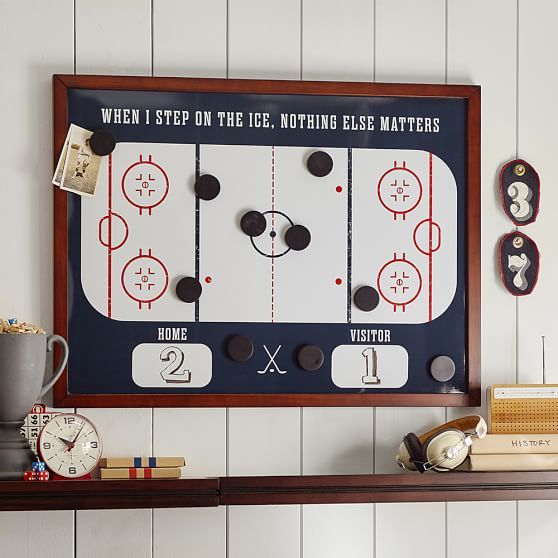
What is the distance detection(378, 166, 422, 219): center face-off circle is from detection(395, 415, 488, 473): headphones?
0.43m

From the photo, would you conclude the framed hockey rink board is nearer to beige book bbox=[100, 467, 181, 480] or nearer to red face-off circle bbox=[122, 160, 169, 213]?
red face-off circle bbox=[122, 160, 169, 213]

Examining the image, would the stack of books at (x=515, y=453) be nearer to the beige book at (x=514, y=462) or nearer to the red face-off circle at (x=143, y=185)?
the beige book at (x=514, y=462)

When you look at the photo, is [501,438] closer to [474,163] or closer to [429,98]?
[474,163]

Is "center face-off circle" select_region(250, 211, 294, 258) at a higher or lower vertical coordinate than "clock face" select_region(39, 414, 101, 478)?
higher

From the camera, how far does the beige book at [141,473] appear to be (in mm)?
1604

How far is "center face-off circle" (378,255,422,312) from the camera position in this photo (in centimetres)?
178

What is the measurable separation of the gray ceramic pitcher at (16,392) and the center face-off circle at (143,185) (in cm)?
32

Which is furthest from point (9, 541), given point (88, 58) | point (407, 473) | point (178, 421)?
point (88, 58)

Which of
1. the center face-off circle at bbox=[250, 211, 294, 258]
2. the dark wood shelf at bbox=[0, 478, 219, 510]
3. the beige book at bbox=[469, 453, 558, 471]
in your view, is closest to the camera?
the dark wood shelf at bbox=[0, 478, 219, 510]

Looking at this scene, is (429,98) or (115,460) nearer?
(115,460)

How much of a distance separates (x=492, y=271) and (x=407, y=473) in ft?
1.44

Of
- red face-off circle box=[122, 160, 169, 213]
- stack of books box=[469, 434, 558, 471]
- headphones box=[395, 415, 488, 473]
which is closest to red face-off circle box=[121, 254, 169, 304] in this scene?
red face-off circle box=[122, 160, 169, 213]

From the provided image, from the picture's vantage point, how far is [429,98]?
1801 millimetres

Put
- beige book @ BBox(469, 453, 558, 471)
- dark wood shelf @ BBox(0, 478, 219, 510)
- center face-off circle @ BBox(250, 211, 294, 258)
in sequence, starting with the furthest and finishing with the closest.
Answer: center face-off circle @ BBox(250, 211, 294, 258), beige book @ BBox(469, 453, 558, 471), dark wood shelf @ BBox(0, 478, 219, 510)
